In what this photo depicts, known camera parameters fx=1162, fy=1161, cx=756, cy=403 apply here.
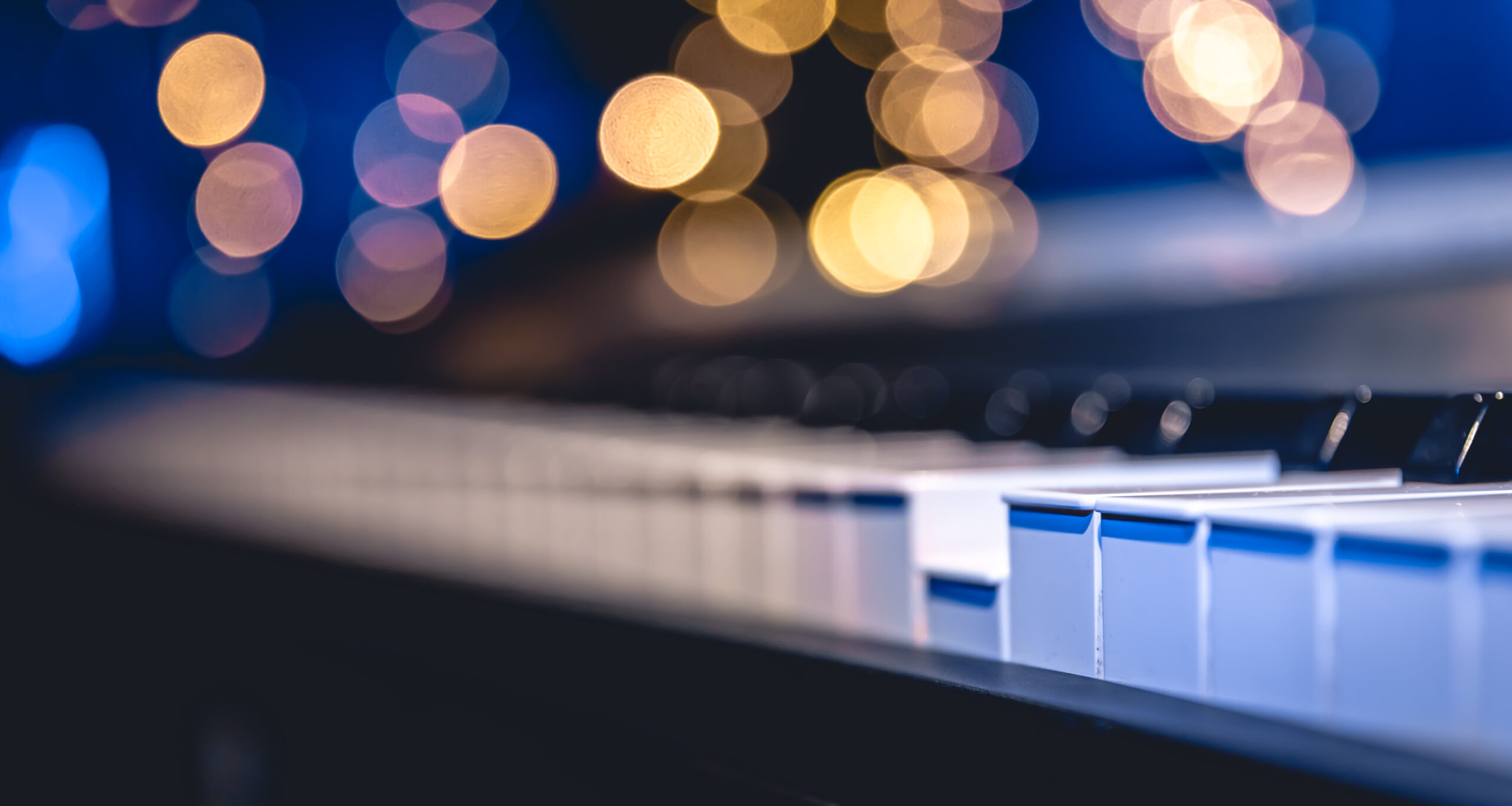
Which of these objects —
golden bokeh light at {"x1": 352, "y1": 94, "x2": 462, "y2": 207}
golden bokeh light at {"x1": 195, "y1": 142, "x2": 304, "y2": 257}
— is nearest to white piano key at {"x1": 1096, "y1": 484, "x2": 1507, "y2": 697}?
golden bokeh light at {"x1": 352, "y1": 94, "x2": 462, "y2": 207}

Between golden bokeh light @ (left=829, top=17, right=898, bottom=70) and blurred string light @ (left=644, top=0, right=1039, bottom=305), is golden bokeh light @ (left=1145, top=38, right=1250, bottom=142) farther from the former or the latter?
golden bokeh light @ (left=829, top=17, right=898, bottom=70)

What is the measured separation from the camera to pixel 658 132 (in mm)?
2807

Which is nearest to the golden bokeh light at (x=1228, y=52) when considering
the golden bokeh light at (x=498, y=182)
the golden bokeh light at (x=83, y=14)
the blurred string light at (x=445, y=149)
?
the blurred string light at (x=445, y=149)

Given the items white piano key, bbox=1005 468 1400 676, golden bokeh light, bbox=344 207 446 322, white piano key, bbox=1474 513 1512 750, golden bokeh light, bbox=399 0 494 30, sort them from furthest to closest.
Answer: golden bokeh light, bbox=344 207 446 322 < golden bokeh light, bbox=399 0 494 30 < white piano key, bbox=1005 468 1400 676 < white piano key, bbox=1474 513 1512 750

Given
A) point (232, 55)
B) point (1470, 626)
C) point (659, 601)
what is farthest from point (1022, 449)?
point (232, 55)

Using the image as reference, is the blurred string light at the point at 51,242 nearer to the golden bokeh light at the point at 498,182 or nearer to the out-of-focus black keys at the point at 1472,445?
the golden bokeh light at the point at 498,182

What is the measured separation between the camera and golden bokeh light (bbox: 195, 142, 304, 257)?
4.39 metres

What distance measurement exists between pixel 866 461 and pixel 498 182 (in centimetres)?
332

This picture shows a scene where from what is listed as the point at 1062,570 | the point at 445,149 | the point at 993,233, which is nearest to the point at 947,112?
the point at 993,233

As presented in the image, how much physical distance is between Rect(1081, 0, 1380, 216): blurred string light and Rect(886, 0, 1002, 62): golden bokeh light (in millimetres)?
212

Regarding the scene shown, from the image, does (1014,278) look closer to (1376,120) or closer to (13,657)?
(1376,120)

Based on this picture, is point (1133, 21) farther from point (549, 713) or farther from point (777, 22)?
point (549, 713)

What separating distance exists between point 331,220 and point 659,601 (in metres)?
3.57

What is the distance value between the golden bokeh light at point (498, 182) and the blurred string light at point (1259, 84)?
202cm
